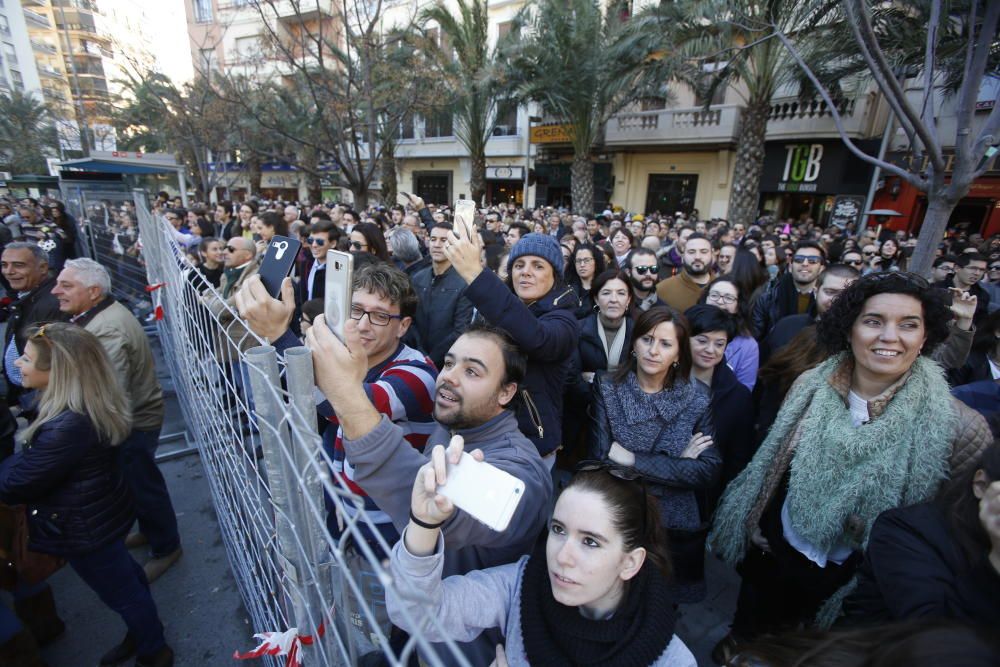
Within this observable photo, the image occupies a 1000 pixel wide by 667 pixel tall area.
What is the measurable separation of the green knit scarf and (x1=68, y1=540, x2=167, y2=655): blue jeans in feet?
9.29

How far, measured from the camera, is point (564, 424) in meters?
3.17

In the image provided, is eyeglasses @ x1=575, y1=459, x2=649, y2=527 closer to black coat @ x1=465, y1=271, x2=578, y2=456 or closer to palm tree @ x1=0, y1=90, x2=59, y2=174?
black coat @ x1=465, y1=271, x2=578, y2=456

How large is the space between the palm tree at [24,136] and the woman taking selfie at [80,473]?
24400 mm

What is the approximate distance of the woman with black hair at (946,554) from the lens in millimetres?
1199

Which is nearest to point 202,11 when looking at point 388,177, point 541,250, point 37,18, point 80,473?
point 388,177

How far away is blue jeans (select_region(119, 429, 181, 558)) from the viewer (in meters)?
2.64

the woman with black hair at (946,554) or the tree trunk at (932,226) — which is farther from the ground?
the tree trunk at (932,226)

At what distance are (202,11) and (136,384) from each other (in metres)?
29.0

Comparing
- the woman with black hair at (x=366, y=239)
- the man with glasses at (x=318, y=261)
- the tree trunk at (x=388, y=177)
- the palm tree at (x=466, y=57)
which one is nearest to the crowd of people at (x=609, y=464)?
the man with glasses at (x=318, y=261)

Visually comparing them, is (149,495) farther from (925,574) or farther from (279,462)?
(925,574)

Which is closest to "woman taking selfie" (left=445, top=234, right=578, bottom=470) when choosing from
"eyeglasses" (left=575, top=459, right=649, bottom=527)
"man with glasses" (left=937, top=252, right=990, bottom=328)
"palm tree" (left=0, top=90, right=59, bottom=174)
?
"eyeglasses" (left=575, top=459, right=649, bottom=527)

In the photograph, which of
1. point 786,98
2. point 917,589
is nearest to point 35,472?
point 917,589

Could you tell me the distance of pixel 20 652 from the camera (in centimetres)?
196

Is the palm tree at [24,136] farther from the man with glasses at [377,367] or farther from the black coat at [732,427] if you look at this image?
the black coat at [732,427]
